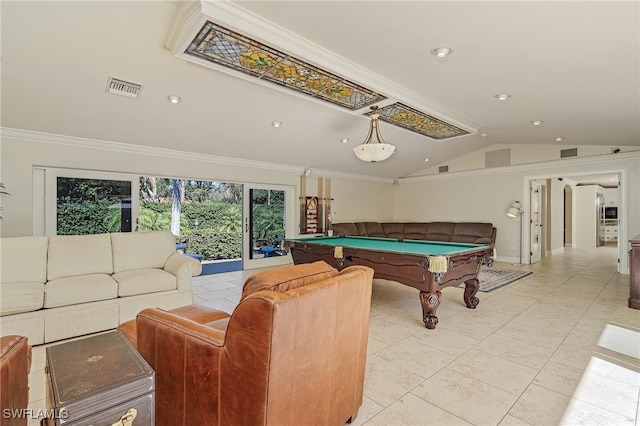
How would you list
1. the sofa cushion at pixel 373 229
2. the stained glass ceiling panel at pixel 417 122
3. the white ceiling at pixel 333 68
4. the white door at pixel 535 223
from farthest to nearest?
the sofa cushion at pixel 373 229
the white door at pixel 535 223
the stained glass ceiling panel at pixel 417 122
the white ceiling at pixel 333 68

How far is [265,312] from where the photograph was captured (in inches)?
44.9

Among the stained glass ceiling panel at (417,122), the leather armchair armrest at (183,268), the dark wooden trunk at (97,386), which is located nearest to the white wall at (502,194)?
the stained glass ceiling panel at (417,122)

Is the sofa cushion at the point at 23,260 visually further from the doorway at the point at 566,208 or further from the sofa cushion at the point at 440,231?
the doorway at the point at 566,208

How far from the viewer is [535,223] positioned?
750 centimetres

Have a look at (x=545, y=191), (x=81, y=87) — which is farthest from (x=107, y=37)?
(x=545, y=191)

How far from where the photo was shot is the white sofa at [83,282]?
283 centimetres

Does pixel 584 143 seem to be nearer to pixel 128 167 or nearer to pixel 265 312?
pixel 265 312

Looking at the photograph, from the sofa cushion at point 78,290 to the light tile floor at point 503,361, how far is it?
18.9 inches

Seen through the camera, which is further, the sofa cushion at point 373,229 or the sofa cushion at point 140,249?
the sofa cushion at point 373,229

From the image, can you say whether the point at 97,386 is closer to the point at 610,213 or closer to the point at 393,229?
the point at 393,229

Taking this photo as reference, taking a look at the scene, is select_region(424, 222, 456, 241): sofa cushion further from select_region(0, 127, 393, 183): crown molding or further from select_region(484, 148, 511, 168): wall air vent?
select_region(0, 127, 393, 183): crown molding

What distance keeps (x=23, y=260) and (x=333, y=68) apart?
3.80 metres

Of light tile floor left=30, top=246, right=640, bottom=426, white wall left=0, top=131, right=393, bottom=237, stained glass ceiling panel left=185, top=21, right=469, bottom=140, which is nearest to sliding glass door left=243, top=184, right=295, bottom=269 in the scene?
white wall left=0, top=131, right=393, bottom=237

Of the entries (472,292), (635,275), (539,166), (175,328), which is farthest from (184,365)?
(539,166)
